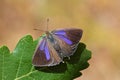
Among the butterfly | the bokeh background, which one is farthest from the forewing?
the bokeh background

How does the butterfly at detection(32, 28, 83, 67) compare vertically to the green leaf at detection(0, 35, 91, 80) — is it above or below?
above

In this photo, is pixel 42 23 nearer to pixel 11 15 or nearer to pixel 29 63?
pixel 11 15

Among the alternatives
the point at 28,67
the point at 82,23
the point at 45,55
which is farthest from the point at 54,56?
the point at 82,23

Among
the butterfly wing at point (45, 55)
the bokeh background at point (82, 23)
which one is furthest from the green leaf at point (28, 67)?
the bokeh background at point (82, 23)

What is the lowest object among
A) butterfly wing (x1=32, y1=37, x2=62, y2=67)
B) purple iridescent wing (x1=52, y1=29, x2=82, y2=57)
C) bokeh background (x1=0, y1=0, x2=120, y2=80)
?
bokeh background (x1=0, y1=0, x2=120, y2=80)

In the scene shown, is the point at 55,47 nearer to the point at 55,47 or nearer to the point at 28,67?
the point at 55,47

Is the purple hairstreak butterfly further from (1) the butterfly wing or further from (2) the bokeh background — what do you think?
(2) the bokeh background
